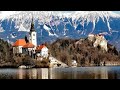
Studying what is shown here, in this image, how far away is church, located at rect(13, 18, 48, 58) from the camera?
8.04 meters

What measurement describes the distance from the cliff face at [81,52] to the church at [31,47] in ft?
0.94

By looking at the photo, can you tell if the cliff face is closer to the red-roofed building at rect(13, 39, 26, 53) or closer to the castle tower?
the castle tower

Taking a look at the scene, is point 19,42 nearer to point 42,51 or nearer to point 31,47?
point 31,47

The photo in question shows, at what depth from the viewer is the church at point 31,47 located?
316 inches

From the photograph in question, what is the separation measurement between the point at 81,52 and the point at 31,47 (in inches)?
51.4

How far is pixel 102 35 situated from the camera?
8.08 metres

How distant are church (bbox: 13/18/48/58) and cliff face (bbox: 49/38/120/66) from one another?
287 mm

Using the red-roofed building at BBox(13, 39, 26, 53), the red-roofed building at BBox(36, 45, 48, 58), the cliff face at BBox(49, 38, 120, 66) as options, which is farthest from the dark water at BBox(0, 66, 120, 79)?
the red-roofed building at BBox(13, 39, 26, 53)

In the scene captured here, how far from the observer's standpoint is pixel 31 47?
8453mm

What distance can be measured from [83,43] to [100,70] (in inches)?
43.7

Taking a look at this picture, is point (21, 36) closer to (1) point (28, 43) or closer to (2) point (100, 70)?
(1) point (28, 43)

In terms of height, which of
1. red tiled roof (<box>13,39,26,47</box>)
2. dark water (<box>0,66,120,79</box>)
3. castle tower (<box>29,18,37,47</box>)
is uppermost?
castle tower (<box>29,18,37,47</box>)

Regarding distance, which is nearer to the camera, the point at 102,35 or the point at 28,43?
the point at 102,35
